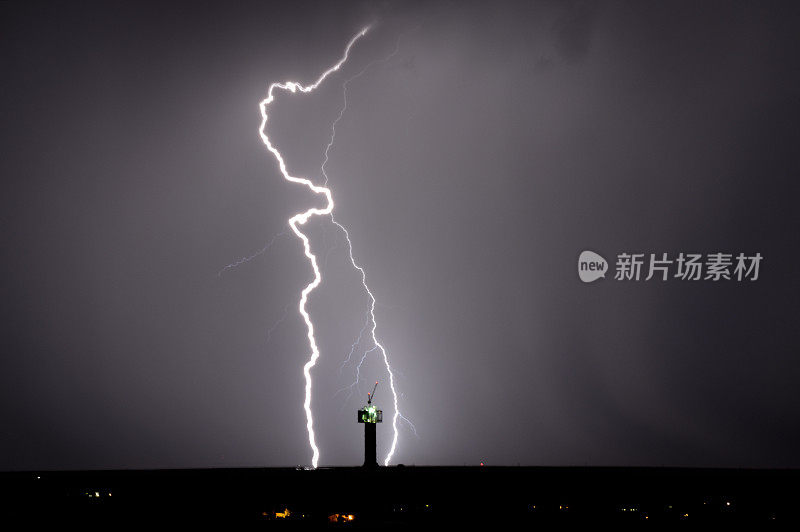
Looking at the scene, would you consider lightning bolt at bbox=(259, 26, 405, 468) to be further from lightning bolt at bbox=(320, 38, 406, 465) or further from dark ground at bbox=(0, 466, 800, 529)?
dark ground at bbox=(0, 466, 800, 529)

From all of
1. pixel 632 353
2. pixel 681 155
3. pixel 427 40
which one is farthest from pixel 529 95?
pixel 632 353

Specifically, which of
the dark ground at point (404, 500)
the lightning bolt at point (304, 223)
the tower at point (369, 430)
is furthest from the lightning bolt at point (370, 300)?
the dark ground at point (404, 500)

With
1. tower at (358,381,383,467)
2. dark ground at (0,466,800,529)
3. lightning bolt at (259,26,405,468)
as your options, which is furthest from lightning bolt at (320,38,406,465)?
dark ground at (0,466,800,529)

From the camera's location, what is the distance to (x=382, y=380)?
4406mm

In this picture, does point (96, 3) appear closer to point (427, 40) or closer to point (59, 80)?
point (59, 80)

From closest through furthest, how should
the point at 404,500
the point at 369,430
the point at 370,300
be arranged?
the point at 404,500, the point at 369,430, the point at 370,300

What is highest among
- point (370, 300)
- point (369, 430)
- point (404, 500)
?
point (370, 300)

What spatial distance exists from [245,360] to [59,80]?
2.44 m

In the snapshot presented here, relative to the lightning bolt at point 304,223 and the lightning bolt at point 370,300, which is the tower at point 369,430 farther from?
the lightning bolt at point 304,223

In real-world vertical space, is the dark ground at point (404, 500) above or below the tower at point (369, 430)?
below

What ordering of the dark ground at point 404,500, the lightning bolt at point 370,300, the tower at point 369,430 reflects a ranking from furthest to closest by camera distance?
the lightning bolt at point 370,300
the tower at point 369,430
the dark ground at point 404,500

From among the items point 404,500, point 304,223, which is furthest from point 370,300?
point 404,500

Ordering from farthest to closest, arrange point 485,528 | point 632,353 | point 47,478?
point 632,353 < point 47,478 < point 485,528

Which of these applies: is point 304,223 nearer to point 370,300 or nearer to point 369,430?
point 370,300
